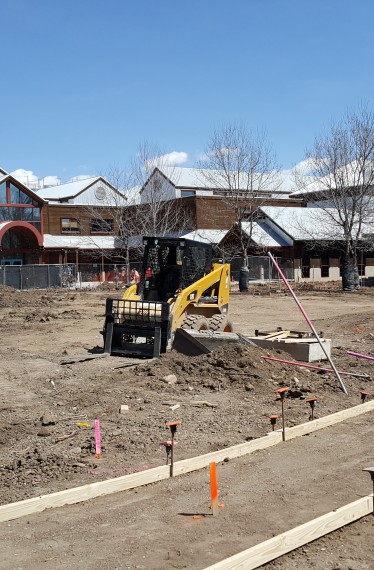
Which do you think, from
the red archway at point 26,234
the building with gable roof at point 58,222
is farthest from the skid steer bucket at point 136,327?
the red archway at point 26,234

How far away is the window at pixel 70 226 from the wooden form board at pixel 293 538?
2026 inches

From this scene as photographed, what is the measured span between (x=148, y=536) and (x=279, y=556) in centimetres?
113

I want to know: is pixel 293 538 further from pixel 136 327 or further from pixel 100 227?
pixel 100 227

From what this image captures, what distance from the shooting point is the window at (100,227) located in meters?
56.2

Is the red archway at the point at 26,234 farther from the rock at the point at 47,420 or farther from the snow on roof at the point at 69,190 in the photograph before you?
the rock at the point at 47,420

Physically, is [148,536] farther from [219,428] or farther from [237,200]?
[237,200]

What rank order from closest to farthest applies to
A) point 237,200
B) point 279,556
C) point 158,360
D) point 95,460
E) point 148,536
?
point 279,556 → point 148,536 → point 95,460 → point 158,360 → point 237,200

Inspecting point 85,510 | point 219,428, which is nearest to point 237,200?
point 219,428

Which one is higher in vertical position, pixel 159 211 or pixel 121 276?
pixel 159 211

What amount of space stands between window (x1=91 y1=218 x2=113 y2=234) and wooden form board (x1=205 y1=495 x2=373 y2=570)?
51.2m

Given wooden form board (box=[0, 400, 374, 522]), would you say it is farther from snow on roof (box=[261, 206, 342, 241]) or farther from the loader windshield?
snow on roof (box=[261, 206, 342, 241])

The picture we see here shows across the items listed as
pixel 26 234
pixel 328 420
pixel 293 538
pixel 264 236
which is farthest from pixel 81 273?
pixel 293 538

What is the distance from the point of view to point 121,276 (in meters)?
51.2

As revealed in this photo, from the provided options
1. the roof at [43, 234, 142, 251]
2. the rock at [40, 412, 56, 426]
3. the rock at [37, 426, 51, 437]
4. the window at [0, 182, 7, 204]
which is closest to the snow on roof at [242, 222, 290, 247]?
the roof at [43, 234, 142, 251]
